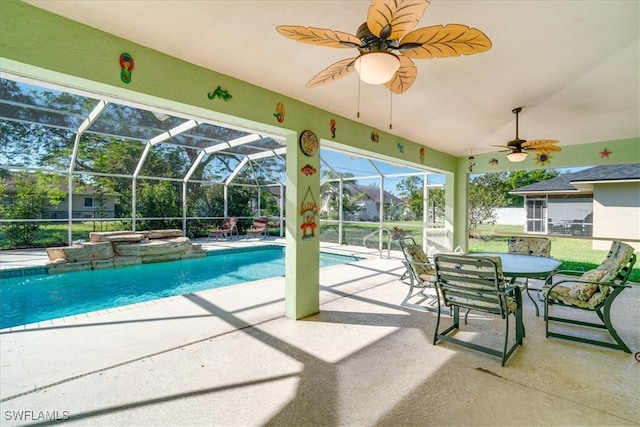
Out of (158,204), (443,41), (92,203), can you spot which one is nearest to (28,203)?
(92,203)

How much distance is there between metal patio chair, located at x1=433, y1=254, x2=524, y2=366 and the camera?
2516mm

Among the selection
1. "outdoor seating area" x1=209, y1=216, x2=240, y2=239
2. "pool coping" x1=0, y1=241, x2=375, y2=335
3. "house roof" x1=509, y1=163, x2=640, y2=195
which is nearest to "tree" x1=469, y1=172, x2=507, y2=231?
"house roof" x1=509, y1=163, x2=640, y2=195

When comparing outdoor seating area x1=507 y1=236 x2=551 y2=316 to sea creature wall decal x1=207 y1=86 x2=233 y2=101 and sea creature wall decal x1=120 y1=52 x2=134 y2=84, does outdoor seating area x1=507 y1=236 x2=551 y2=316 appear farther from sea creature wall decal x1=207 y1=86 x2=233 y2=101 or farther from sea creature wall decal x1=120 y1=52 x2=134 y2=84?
sea creature wall decal x1=120 y1=52 x2=134 y2=84

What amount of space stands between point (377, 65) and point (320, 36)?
343 millimetres

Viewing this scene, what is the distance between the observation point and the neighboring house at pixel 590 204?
7031 millimetres

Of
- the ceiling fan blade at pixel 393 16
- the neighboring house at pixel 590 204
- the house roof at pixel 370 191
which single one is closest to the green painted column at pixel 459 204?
the house roof at pixel 370 191

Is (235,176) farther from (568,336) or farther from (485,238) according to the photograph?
(568,336)

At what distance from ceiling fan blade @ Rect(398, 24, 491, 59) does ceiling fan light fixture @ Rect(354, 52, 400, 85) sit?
0.50 feet

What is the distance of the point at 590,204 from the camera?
7879 mm

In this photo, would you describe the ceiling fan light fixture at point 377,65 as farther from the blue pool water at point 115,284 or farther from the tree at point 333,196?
the tree at point 333,196

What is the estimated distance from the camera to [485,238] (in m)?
8.21

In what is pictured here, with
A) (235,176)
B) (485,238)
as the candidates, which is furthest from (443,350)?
(235,176)

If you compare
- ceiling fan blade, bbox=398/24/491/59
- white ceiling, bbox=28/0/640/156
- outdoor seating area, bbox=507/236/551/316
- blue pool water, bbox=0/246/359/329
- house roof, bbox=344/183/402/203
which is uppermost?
A: white ceiling, bbox=28/0/640/156

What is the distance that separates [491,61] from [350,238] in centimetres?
729
